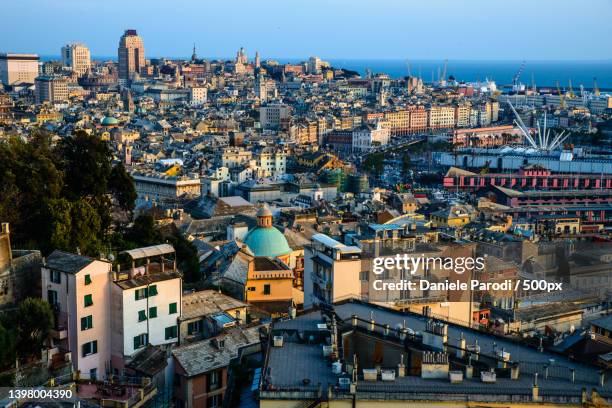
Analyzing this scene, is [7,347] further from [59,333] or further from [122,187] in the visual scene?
[122,187]

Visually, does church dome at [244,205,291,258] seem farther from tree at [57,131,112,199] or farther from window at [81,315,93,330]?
window at [81,315,93,330]

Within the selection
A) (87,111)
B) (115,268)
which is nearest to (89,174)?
(115,268)

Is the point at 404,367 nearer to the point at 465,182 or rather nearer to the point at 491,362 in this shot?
the point at 491,362

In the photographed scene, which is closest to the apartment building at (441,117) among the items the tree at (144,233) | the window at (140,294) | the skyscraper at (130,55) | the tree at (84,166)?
the skyscraper at (130,55)

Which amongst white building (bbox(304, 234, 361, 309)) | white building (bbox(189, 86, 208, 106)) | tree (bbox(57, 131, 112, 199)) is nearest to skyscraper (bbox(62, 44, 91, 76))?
white building (bbox(189, 86, 208, 106))

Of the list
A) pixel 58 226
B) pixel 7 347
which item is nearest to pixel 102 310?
pixel 7 347

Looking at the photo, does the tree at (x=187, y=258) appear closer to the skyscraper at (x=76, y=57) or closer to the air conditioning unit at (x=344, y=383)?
the air conditioning unit at (x=344, y=383)
